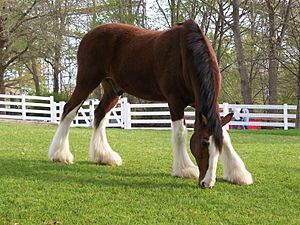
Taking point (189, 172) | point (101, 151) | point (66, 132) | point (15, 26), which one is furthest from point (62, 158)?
point (15, 26)

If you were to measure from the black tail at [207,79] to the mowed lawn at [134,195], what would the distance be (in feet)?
2.35

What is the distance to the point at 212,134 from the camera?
465 cm

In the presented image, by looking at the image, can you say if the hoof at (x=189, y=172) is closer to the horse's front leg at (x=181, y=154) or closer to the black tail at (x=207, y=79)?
the horse's front leg at (x=181, y=154)

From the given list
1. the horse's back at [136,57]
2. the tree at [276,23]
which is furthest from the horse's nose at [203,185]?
the tree at [276,23]

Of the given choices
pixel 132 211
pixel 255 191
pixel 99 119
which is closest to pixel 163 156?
pixel 99 119

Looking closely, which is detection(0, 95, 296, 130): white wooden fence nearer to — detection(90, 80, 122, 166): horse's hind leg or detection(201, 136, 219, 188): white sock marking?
detection(90, 80, 122, 166): horse's hind leg

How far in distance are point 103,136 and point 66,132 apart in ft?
1.88

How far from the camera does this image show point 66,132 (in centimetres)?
657

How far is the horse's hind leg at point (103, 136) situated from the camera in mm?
6504

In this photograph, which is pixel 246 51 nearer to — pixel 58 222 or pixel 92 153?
pixel 92 153

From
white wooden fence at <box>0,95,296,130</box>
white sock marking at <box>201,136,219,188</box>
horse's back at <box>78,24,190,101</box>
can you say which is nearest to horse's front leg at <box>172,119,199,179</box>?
horse's back at <box>78,24,190,101</box>

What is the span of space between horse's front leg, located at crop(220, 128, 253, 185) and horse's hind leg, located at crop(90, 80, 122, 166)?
1.84m

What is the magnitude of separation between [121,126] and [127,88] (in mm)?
12327

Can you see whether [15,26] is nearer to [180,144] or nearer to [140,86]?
[140,86]
